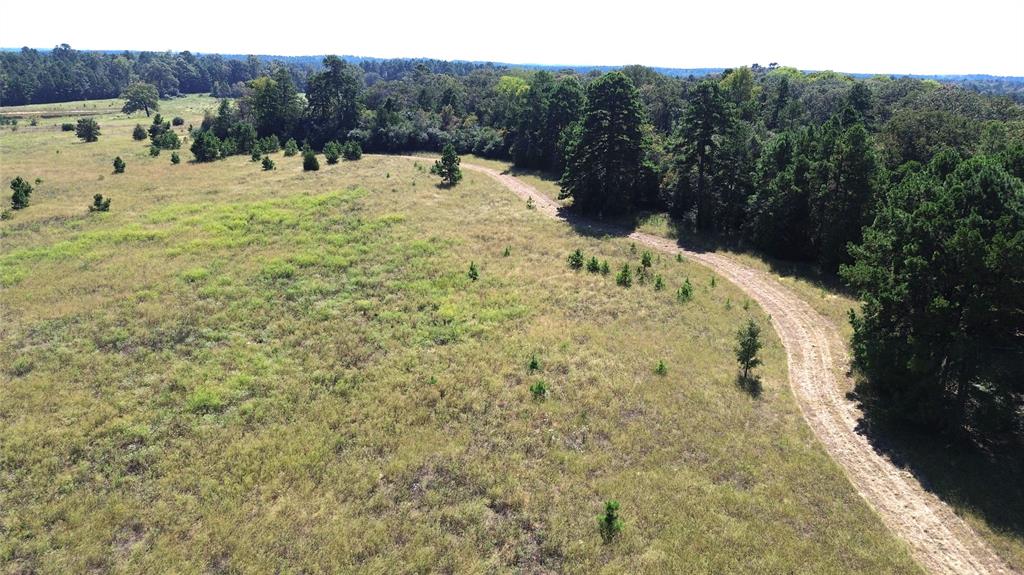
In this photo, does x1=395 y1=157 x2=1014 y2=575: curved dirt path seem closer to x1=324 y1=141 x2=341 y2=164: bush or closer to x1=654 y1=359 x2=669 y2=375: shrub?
x1=654 y1=359 x2=669 y2=375: shrub

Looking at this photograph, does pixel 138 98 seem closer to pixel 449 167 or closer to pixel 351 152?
pixel 351 152

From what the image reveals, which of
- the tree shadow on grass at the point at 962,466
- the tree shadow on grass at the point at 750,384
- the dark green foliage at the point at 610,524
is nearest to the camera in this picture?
the dark green foliage at the point at 610,524

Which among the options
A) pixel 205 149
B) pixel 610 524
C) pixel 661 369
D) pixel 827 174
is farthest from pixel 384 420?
pixel 205 149

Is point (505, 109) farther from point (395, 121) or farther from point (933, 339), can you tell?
point (933, 339)

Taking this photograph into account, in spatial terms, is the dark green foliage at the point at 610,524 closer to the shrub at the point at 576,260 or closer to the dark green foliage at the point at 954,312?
the dark green foliage at the point at 954,312

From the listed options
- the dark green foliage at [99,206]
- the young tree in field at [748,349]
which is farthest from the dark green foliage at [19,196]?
the young tree in field at [748,349]
